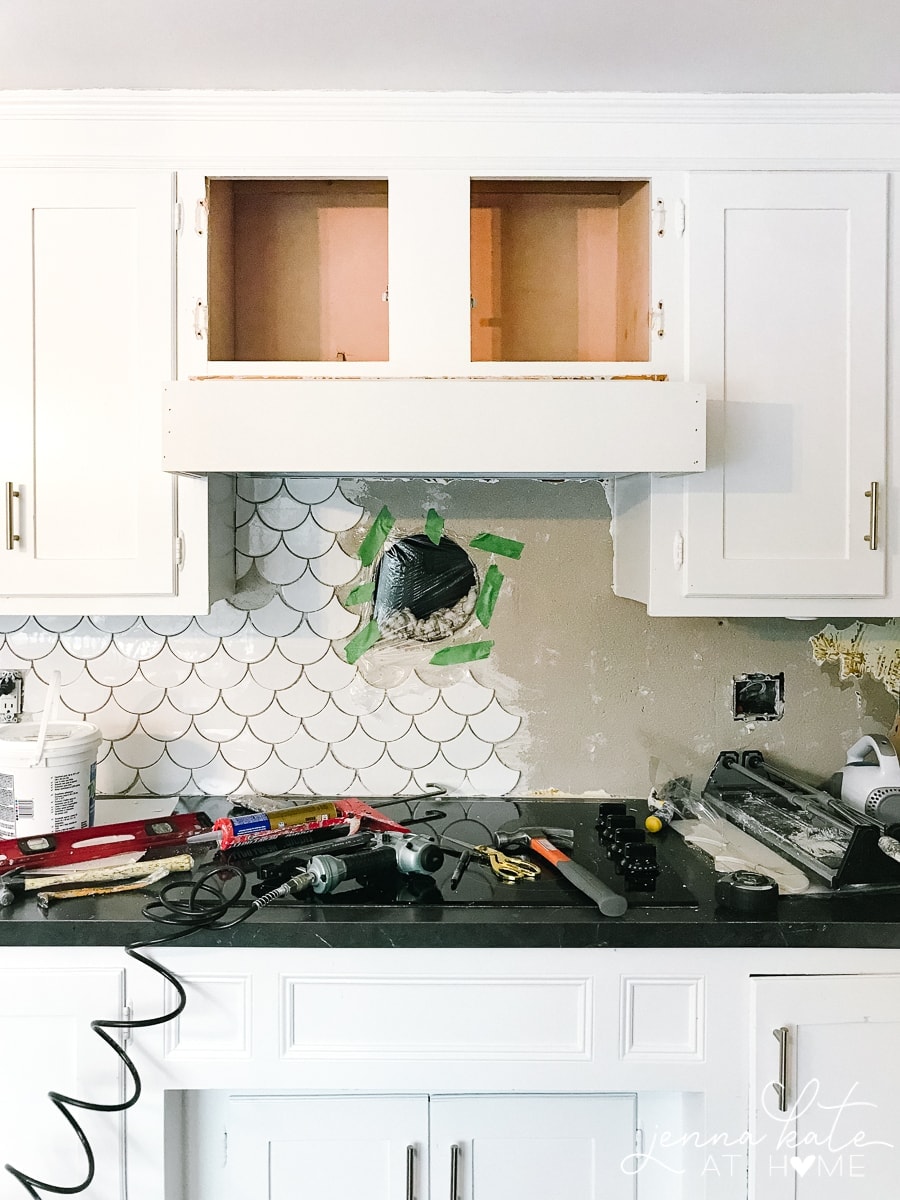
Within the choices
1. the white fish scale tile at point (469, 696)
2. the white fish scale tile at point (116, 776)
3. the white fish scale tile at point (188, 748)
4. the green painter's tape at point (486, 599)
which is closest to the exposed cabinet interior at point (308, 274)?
the green painter's tape at point (486, 599)

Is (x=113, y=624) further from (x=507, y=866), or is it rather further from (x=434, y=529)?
(x=507, y=866)

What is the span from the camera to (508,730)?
2.13 metres

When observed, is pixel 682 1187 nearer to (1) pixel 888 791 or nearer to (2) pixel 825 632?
(1) pixel 888 791

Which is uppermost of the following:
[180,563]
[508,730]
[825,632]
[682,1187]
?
[180,563]

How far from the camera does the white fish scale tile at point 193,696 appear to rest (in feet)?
6.98

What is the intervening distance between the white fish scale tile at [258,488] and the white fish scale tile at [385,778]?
65 centimetres

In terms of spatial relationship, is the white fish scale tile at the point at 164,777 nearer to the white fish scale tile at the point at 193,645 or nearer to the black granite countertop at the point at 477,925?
the white fish scale tile at the point at 193,645

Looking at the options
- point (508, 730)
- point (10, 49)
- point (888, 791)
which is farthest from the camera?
point (508, 730)

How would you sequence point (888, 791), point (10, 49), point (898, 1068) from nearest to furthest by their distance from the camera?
point (898, 1068), point (10, 49), point (888, 791)

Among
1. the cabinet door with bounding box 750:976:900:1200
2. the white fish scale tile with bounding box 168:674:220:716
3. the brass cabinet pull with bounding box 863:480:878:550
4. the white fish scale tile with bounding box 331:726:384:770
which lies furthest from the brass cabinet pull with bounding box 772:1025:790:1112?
the white fish scale tile with bounding box 168:674:220:716

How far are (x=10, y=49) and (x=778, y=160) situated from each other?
55.4 inches

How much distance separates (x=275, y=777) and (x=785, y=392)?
1.37m

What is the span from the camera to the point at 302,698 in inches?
83.8

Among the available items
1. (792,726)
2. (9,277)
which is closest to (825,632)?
(792,726)
